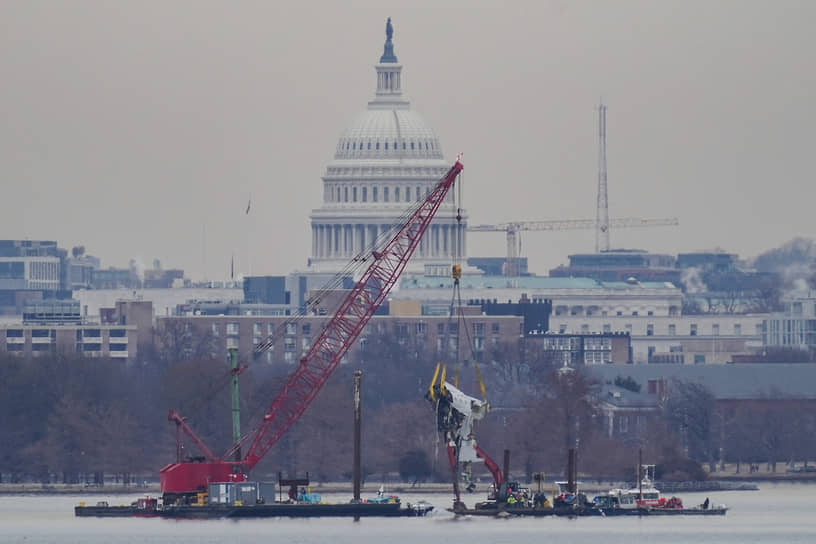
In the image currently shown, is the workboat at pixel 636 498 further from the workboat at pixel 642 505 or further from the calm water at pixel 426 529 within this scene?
the calm water at pixel 426 529

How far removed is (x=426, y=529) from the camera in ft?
489

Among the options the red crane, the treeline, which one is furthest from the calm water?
the treeline

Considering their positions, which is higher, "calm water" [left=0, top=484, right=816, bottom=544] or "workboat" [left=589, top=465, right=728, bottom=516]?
"workboat" [left=589, top=465, right=728, bottom=516]

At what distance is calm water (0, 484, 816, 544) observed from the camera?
477 ft

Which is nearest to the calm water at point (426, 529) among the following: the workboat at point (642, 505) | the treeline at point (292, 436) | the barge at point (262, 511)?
the workboat at point (642, 505)

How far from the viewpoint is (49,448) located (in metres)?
186

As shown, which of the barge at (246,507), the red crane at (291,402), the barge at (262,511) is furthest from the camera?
the red crane at (291,402)

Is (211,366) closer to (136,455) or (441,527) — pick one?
(136,455)

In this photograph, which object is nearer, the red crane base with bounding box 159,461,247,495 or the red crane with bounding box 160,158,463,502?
the red crane base with bounding box 159,461,247,495

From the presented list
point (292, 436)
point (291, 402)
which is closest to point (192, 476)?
point (291, 402)

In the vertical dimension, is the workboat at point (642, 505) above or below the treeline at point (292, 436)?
below

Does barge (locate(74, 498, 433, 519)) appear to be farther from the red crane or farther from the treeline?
the treeline

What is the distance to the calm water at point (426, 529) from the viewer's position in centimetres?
14550

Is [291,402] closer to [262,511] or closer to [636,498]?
[636,498]
